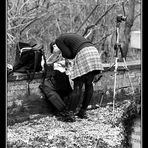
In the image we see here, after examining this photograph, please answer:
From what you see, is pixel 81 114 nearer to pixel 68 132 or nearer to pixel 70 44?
pixel 68 132

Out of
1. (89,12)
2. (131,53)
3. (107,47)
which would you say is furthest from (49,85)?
(131,53)

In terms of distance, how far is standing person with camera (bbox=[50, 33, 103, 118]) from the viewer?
4949mm

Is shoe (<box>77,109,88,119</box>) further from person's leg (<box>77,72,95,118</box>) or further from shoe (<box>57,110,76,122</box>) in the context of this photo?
shoe (<box>57,110,76,122</box>)

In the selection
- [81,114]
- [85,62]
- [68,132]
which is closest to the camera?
[68,132]

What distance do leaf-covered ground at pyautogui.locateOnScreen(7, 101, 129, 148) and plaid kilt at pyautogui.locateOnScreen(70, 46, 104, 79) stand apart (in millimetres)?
717

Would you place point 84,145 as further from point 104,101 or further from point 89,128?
point 104,101

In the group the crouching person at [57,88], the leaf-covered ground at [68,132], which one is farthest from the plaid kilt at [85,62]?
the leaf-covered ground at [68,132]

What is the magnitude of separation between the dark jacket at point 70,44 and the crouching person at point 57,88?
331 mm

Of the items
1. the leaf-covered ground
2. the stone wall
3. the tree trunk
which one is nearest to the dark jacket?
the stone wall

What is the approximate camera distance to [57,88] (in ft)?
17.1

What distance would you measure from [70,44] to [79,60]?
261 millimetres

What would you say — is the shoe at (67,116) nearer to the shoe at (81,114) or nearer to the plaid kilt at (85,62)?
the shoe at (81,114)

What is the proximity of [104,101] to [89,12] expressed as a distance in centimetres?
275

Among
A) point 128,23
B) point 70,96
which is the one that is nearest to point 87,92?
point 70,96
